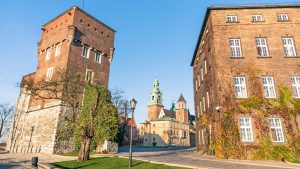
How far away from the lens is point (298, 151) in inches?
645

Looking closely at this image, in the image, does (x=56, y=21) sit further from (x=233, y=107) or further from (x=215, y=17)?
(x=233, y=107)

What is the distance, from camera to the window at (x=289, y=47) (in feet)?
64.6

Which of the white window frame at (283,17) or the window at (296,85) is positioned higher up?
the white window frame at (283,17)

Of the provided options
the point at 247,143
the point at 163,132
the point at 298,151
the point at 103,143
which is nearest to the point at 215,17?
the point at 247,143

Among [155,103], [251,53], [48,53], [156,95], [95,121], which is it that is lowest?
[95,121]

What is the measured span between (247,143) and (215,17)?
41.5 ft

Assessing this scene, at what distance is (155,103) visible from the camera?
89.4 meters

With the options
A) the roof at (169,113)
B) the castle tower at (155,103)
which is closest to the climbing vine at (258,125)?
the castle tower at (155,103)

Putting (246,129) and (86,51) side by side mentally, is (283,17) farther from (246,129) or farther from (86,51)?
(86,51)

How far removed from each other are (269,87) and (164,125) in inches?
2443

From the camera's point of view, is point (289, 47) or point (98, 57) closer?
point (289, 47)

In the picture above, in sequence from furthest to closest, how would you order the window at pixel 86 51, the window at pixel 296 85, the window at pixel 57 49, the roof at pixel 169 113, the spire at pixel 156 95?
the spire at pixel 156 95
the roof at pixel 169 113
the window at pixel 86 51
the window at pixel 57 49
the window at pixel 296 85

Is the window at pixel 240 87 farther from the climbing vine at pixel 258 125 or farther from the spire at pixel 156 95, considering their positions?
the spire at pixel 156 95

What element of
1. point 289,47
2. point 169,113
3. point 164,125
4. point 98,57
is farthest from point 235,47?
point 169,113
